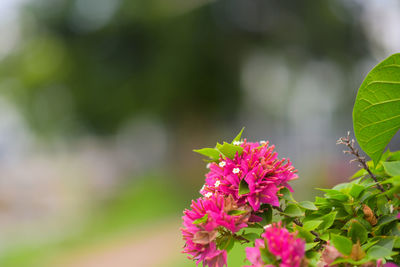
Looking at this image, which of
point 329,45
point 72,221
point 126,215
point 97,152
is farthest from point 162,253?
point 97,152

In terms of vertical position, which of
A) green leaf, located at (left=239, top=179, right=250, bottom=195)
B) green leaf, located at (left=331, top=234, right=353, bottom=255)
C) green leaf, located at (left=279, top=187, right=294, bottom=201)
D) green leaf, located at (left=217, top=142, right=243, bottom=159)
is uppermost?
green leaf, located at (left=217, top=142, right=243, bottom=159)

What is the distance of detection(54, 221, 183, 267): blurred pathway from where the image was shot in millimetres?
4051

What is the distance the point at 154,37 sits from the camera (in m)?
7.20

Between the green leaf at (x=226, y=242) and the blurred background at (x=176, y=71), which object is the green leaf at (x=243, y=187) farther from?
the blurred background at (x=176, y=71)

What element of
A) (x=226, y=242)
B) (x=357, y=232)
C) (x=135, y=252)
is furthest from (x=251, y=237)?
(x=135, y=252)

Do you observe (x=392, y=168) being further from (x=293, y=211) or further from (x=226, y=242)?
(x=226, y=242)

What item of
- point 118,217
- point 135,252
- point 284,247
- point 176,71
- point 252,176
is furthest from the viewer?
point 176,71

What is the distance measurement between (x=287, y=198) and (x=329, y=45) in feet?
23.2

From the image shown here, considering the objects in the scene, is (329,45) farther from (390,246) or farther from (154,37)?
(390,246)

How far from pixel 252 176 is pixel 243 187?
0.08ft

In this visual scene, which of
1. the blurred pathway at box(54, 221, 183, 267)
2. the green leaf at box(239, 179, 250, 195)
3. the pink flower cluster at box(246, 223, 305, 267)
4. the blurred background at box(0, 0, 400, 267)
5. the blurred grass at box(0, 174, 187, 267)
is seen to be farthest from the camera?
the blurred background at box(0, 0, 400, 267)

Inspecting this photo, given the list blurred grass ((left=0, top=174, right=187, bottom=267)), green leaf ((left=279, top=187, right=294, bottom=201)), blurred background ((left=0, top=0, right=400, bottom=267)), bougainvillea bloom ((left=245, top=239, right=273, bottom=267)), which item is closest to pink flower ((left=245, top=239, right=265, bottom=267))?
bougainvillea bloom ((left=245, top=239, right=273, bottom=267))

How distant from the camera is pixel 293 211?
0.64m

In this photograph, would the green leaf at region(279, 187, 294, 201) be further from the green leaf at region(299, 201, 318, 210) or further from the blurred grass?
the blurred grass
